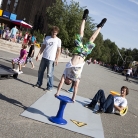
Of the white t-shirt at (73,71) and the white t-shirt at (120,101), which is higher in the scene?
the white t-shirt at (73,71)

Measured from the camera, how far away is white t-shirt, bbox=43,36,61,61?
26.2 ft

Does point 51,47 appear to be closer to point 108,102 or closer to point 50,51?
point 50,51

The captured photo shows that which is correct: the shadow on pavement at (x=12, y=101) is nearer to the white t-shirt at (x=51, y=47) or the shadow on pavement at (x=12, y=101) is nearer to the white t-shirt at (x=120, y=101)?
the white t-shirt at (x=51, y=47)

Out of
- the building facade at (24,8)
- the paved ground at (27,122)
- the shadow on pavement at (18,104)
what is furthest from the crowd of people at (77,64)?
the building facade at (24,8)

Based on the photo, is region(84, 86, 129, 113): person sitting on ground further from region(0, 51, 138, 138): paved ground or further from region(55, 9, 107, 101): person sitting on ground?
region(55, 9, 107, 101): person sitting on ground

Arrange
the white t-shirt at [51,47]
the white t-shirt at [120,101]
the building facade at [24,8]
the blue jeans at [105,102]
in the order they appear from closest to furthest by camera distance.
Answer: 1. the blue jeans at [105,102]
2. the white t-shirt at [120,101]
3. the white t-shirt at [51,47]
4. the building facade at [24,8]

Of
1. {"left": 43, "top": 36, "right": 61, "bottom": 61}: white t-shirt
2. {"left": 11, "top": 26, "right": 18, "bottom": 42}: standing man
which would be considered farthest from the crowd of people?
{"left": 11, "top": 26, "right": 18, "bottom": 42}: standing man

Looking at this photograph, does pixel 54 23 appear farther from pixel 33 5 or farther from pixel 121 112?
pixel 121 112

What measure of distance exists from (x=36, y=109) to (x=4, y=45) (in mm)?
16794

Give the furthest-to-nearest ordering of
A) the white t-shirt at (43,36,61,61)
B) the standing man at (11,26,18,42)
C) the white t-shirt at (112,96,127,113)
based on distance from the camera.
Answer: the standing man at (11,26,18,42) < the white t-shirt at (43,36,61,61) < the white t-shirt at (112,96,127,113)

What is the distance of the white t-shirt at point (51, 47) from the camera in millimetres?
8000

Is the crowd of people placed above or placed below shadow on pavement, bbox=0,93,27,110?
above

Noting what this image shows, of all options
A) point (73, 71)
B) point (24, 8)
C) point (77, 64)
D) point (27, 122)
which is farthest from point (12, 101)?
point (24, 8)

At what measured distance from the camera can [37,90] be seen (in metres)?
8.21
